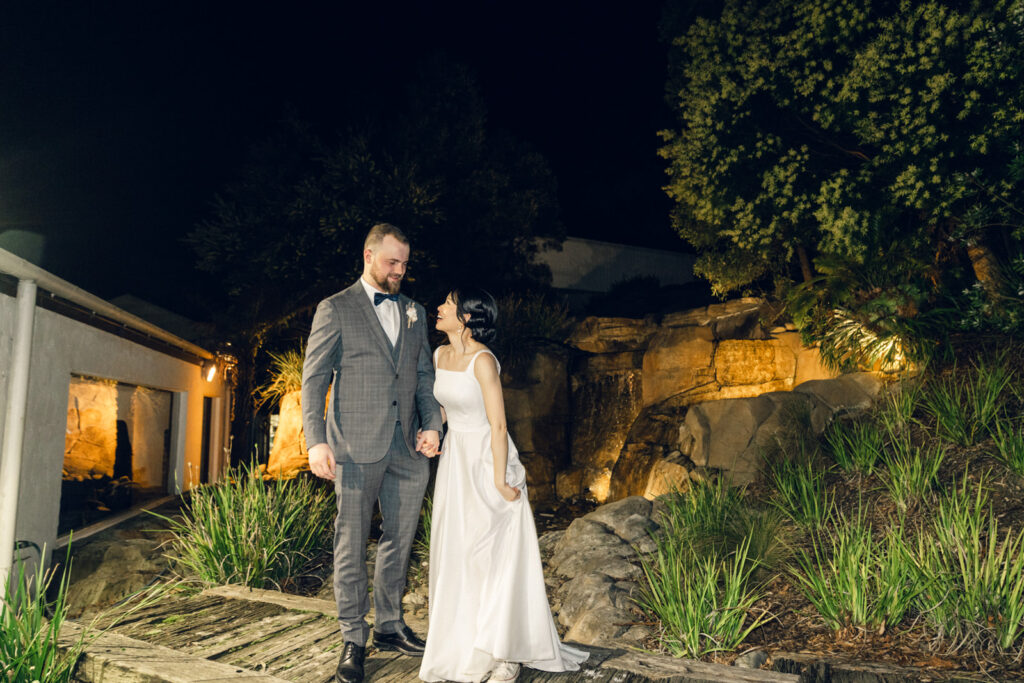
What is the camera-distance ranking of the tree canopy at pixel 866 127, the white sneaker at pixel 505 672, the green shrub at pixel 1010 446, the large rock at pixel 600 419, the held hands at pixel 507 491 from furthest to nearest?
the large rock at pixel 600 419 < the tree canopy at pixel 866 127 < the green shrub at pixel 1010 446 < the held hands at pixel 507 491 < the white sneaker at pixel 505 672

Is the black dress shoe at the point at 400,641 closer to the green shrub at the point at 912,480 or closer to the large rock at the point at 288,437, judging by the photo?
the green shrub at the point at 912,480

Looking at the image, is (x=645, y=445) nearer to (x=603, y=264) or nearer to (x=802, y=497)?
(x=802, y=497)

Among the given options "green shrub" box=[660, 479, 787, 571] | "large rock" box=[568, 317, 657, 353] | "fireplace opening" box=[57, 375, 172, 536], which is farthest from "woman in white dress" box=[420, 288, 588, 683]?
"large rock" box=[568, 317, 657, 353]

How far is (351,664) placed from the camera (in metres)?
3.30

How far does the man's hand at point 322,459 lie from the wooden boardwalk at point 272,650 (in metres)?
1.00

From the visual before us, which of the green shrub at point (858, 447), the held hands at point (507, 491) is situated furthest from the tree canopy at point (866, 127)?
the held hands at point (507, 491)

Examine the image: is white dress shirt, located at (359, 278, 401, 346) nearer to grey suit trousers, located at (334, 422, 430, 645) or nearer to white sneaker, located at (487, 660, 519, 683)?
grey suit trousers, located at (334, 422, 430, 645)

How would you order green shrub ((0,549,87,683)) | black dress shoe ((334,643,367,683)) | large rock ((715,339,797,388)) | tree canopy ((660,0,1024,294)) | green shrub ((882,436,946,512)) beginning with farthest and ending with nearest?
1. large rock ((715,339,797,388))
2. tree canopy ((660,0,1024,294))
3. green shrub ((882,436,946,512))
4. black dress shoe ((334,643,367,683))
5. green shrub ((0,549,87,683))

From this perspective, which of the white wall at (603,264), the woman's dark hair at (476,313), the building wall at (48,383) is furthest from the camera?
the white wall at (603,264)

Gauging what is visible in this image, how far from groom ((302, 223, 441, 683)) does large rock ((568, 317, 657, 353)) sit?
11.4 meters

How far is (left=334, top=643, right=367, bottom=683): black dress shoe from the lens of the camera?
10.7 feet

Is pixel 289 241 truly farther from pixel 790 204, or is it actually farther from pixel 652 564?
pixel 652 564

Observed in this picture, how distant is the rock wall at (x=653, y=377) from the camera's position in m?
12.4

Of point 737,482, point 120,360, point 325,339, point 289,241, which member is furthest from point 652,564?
point 289,241
